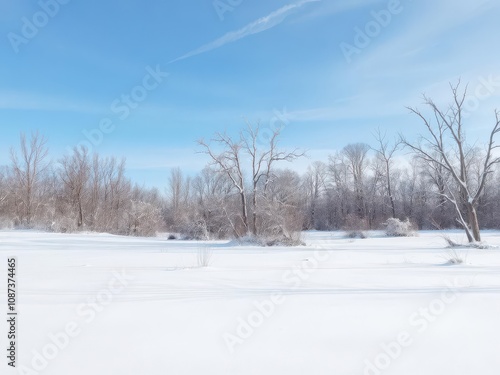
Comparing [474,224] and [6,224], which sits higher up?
[6,224]

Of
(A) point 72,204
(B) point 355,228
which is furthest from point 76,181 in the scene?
(B) point 355,228

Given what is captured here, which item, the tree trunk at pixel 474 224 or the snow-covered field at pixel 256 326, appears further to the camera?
the tree trunk at pixel 474 224

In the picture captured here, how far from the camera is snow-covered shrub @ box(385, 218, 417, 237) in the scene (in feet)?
76.0

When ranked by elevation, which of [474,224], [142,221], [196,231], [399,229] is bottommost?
[399,229]

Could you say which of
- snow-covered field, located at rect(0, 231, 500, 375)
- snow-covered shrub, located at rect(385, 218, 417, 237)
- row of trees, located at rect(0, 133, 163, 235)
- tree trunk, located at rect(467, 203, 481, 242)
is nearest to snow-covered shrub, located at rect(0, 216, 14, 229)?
row of trees, located at rect(0, 133, 163, 235)

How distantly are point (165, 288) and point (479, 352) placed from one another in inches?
147

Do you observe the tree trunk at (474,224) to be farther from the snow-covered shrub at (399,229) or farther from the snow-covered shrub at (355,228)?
the snow-covered shrub at (355,228)

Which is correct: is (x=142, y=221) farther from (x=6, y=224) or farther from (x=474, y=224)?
(x=474, y=224)

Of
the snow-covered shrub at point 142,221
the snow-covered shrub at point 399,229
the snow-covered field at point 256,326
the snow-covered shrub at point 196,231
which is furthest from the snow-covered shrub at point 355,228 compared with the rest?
the snow-covered field at point 256,326

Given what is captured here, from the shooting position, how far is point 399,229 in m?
23.3

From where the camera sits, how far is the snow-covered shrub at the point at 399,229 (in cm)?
2316

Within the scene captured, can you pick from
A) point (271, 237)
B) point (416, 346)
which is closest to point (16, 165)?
point (271, 237)

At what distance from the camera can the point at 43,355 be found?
248cm

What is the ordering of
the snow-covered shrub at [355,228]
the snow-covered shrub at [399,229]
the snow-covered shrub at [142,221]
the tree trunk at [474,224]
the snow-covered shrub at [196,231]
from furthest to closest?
the snow-covered shrub at [142,221] < the snow-covered shrub at [355,228] < the snow-covered shrub at [399,229] < the snow-covered shrub at [196,231] < the tree trunk at [474,224]
